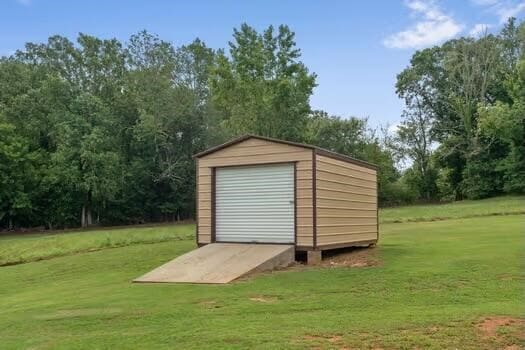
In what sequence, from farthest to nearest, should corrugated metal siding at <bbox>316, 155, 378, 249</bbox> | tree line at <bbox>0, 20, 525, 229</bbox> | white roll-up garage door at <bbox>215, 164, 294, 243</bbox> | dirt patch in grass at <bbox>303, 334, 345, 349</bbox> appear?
tree line at <bbox>0, 20, 525, 229</bbox>
white roll-up garage door at <bbox>215, 164, 294, 243</bbox>
corrugated metal siding at <bbox>316, 155, 378, 249</bbox>
dirt patch in grass at <bbox>303, 334, 345, 349</bbox>

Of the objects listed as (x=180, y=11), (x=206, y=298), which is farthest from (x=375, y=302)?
(x=180, y=11)

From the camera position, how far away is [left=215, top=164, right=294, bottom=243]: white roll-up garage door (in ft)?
38.4

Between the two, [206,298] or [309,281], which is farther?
[309,281]

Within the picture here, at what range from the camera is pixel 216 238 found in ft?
41.5

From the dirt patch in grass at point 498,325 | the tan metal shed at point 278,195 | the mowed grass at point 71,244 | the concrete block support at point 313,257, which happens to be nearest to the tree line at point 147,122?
the mowed grass at point 71,244

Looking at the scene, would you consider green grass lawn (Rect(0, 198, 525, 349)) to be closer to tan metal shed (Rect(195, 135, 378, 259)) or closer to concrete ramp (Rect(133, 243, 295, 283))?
concrete ramp (Rect(133, 243, 295, 283))

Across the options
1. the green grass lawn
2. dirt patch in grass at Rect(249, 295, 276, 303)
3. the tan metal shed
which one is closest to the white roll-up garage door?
the tan metal shed

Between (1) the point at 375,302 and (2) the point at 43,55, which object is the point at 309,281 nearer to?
(1) the point at 375,302

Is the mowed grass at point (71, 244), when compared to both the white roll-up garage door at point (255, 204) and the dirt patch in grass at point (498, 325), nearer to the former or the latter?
the white roll-up garage door at point (255, 204)

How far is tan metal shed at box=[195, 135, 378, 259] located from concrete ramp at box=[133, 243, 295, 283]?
0.53 m

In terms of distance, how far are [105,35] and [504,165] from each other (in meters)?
28.6

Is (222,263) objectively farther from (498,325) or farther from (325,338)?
(498,325)

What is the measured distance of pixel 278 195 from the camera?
11.8 m

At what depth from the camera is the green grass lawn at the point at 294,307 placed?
5.14 metres
